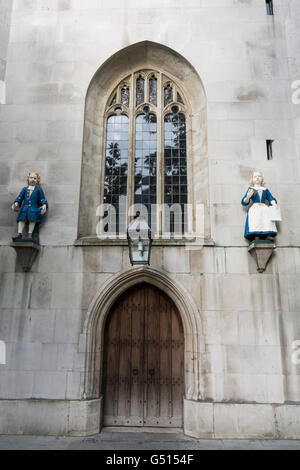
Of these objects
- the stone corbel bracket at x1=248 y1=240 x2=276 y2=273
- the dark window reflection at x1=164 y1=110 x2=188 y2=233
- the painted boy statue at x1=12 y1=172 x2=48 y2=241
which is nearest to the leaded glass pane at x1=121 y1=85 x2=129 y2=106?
the dark window reflection at x1=164 y1=110 x2=188 y2=233

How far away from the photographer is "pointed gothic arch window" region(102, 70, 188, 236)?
26.1 feet

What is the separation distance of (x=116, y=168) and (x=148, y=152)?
910 millimetres

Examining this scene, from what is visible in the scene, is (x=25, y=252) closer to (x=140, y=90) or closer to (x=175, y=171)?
(x=175, y=171)

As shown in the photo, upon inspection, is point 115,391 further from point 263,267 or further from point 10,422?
point 263,267

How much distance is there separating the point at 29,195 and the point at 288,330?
6216 millimetres

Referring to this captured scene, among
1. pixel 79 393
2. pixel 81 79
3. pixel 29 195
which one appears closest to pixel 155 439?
pixel 79 393

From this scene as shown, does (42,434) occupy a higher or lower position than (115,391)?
lower

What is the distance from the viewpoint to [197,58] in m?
8.16

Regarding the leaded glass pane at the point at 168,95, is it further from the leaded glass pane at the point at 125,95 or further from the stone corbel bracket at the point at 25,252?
the stone corbel bracket at the point at 25,252

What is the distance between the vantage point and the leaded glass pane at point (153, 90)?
8.58 meters

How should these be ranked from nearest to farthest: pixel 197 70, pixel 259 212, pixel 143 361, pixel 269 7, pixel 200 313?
pixel 200 313, pixel 259 212, pixel 143 361, pixel 197 70, pixel 269 7

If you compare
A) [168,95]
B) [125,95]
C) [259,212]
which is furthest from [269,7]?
[259,212]

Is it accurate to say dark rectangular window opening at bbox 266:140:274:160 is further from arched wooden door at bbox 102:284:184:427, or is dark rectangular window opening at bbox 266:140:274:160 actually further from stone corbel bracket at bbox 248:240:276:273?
arched wooden door at bbox 102:284:184:427

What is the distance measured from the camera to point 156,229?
25.6ft
